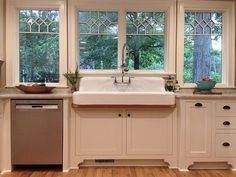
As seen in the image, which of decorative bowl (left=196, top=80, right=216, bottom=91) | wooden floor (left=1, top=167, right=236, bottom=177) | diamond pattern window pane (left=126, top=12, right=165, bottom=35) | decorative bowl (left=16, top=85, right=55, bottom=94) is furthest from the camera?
diamond pattern window pane (left=126, top=12, right=165, bottom=35)

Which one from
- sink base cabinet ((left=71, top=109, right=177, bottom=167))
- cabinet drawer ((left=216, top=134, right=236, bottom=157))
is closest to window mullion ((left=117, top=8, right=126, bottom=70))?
sink base cabinet ((left=71, top=109, right=177, bottom=167))

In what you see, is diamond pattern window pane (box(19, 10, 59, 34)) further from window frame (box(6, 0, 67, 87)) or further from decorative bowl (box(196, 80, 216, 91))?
decorative bowl (box(196, 80, 216, 91))

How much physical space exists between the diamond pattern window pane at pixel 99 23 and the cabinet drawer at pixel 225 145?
77.0 inches

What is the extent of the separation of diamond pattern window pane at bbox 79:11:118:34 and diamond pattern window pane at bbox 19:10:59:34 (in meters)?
0.37

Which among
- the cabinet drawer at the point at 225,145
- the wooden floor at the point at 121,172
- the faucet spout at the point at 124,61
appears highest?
the faucet spout at the point at 124,61

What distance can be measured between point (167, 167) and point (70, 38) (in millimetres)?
2077

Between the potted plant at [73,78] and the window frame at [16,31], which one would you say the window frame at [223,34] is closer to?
the potted plant at [73,78]

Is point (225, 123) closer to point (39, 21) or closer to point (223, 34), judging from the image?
point (223, 34)

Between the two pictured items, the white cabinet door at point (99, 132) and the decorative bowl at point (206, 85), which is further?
the decorative bowl at point (206, 85)

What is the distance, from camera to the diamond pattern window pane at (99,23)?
149 inches

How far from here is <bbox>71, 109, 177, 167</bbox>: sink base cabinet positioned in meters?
3.22

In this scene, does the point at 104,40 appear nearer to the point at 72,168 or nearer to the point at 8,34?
the point at 8,34

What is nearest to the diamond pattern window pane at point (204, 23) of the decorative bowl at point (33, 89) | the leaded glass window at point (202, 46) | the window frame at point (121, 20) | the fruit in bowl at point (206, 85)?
the leaded glass window at point (202, 46)


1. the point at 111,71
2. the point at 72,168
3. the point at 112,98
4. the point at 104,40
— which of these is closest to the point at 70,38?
the point at 104,40
